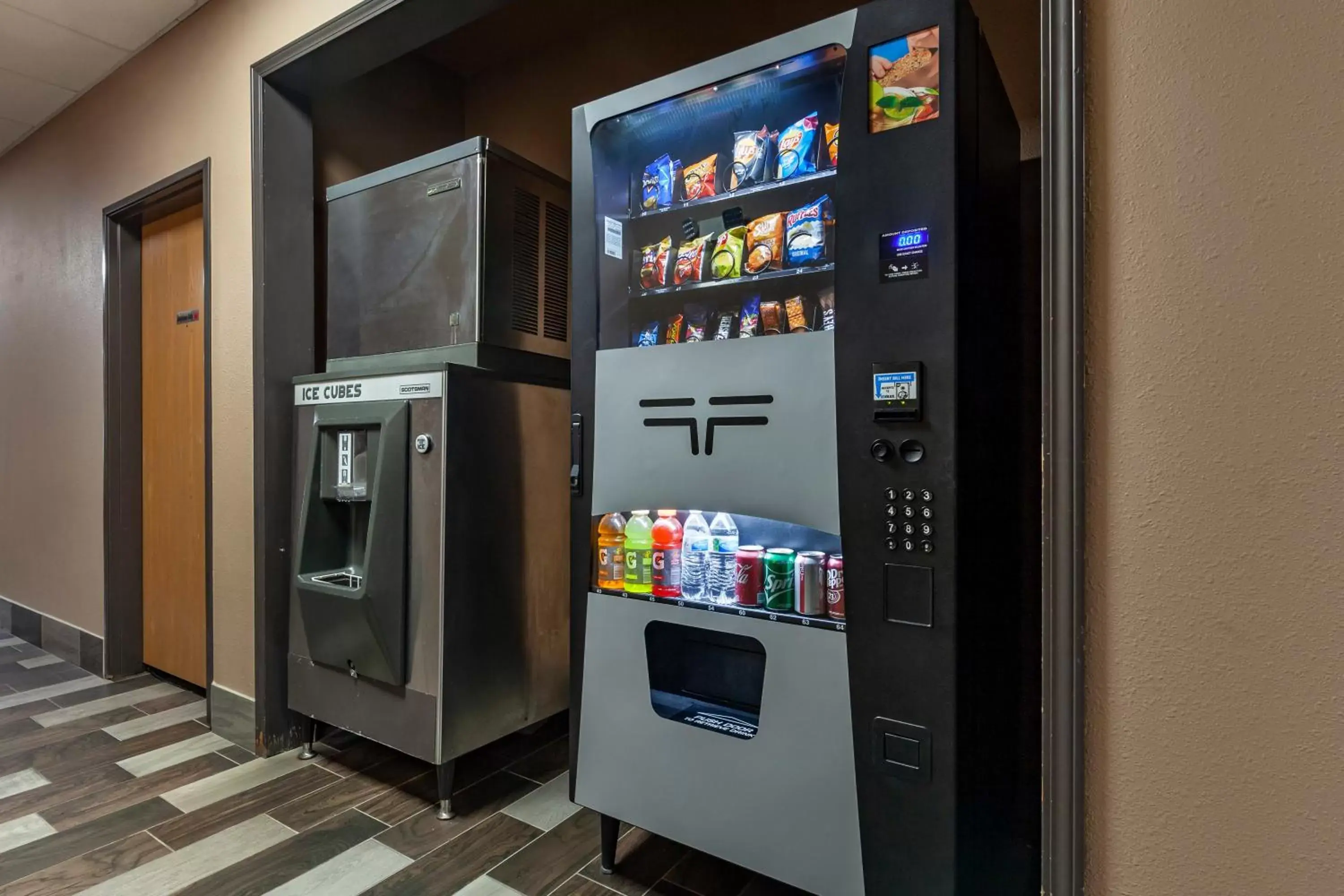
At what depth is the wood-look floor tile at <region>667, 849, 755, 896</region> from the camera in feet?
5.50

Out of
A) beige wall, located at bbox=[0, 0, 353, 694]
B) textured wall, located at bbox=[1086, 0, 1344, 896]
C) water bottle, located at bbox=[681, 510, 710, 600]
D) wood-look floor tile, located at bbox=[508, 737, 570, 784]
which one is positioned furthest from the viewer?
beige wall, located at bbox=[0, 0, 353, 694]

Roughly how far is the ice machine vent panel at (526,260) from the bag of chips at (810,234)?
1.06 m

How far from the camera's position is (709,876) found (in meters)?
1.73

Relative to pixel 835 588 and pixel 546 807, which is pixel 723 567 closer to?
pixel 835 588

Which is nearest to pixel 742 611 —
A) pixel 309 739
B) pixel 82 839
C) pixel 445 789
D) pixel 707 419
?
pixel 707 419

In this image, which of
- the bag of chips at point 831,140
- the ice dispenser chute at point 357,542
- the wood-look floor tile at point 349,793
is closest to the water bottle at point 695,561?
the bag of chips at point 831,140

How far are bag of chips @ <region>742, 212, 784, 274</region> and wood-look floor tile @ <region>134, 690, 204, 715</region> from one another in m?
2.94

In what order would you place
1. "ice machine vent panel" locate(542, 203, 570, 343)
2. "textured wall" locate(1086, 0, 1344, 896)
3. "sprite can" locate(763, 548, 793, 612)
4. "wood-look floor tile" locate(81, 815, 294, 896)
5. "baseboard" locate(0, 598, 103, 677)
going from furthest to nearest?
"baseboard" locate(0, 598, 103, 677) < "ice machine vent panel" locate(542, 203, 570, 343) < "wood-look floor tile" locate(81, 815, 294, 896) < "sprite can" locate(763, 548, 793, 612) < "textured wall" locate(1086, 0, 1344, 896)

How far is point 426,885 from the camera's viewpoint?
1684 mm

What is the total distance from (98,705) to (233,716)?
89cm

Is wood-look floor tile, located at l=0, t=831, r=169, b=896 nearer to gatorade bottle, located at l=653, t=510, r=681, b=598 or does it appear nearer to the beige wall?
the beige wall

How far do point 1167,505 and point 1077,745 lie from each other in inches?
14.5

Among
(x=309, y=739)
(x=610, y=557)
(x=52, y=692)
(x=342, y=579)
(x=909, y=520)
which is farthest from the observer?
(x=52, y=692)

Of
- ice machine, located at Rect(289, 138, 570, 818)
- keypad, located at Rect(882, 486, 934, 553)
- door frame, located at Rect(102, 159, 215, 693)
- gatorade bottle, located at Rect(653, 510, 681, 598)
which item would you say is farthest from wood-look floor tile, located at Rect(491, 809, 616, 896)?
door frame, located at Rect(102, 159, 215, 693)
